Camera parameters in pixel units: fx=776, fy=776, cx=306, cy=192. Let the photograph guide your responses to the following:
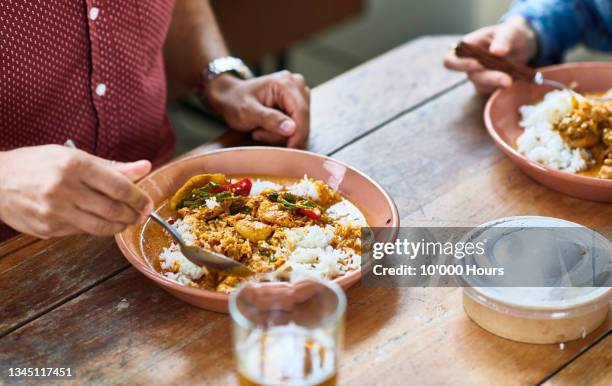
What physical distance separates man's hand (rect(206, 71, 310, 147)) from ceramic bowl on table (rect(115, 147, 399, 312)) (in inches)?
5.2

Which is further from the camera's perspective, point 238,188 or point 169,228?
point 238,188

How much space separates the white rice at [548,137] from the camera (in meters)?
1.57

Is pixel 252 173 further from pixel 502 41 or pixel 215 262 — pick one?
pixel 502 41

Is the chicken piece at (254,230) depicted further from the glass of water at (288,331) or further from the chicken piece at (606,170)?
the chicken piece at (606,170)

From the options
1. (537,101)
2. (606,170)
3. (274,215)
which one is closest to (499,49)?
(537,101)

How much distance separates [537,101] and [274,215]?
2.67 feet

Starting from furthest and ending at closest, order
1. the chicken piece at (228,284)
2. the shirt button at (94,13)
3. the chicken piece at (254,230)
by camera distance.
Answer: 1. the shirt button at (94,13)
2. the chicken piece at (254,230)
3. the chicken piece at (228,284)

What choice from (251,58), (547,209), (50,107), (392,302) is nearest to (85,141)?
(50,107)

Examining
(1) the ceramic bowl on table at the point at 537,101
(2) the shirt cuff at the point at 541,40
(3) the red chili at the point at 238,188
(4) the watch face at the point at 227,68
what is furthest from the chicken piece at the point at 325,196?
(2) the shirt cuff at the point at 541,40

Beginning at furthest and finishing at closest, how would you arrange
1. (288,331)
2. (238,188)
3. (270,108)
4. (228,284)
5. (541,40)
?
1. (541,40)
2. (270,108)
3. (238,188)
4. (228,284)
5. (288,331)

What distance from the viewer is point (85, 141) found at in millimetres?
1741

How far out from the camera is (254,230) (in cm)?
136

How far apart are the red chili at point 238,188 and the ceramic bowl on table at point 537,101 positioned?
0.53 metres

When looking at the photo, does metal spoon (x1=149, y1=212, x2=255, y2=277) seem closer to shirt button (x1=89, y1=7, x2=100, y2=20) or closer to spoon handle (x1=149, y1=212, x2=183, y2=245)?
spoon handle (x1=149, y1=212, x2=183, y2=245)
